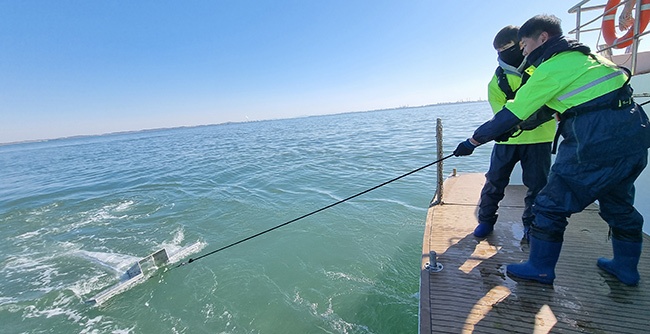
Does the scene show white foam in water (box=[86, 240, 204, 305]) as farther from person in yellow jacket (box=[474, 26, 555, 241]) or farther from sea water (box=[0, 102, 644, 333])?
person in yellow jacket (box=[474, 26, 555, 241])

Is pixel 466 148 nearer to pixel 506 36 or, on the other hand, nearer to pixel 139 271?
pixel 506 36

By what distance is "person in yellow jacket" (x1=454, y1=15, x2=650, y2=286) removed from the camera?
1879 mm

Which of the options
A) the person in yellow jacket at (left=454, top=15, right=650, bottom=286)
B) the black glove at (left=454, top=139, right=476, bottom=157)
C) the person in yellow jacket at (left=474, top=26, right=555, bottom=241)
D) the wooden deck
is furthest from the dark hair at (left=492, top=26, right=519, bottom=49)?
the wooden deck

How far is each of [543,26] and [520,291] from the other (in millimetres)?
2337

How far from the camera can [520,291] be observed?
8.09ft

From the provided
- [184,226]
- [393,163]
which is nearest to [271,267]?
[184,226]

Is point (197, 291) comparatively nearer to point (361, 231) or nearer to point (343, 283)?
point (343, 283)

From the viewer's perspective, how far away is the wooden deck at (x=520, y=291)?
83.0 inches

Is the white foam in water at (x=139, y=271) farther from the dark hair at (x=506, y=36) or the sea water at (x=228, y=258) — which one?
the dark hair at (x=506, y=36)

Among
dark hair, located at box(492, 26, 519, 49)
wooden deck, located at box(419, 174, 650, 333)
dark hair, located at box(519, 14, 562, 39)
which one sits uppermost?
dark hair, located at box(492, 26, 519, 49)

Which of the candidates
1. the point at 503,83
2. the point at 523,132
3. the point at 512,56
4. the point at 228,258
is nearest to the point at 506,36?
the point at 512,56

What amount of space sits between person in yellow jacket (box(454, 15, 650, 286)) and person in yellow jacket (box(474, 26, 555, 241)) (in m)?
0.54

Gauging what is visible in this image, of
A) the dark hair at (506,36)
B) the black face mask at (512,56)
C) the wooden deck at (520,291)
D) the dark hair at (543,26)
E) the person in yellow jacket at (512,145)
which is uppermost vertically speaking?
the dark hair at (506,36)

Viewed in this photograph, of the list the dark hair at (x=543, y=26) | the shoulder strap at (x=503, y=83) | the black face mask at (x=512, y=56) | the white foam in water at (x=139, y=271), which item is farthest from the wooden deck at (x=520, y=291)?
the white foam in water at (x=139, y=271)
